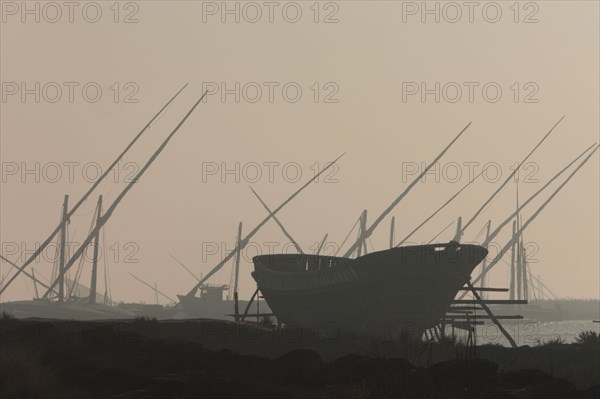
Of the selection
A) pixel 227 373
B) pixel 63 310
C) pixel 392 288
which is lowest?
pixel 227 373

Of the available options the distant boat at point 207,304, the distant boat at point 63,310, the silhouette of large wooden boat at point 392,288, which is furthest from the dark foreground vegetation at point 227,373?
the distant boat at point 207,304

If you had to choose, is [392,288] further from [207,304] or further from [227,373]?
[207,304]

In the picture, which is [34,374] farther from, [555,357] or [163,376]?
[555,357]

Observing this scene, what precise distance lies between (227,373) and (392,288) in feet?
86.4

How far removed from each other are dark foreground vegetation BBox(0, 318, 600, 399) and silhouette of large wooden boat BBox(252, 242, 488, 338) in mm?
13760

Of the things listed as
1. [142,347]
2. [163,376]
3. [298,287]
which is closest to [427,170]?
Result: [298,287]

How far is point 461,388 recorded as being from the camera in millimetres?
23172

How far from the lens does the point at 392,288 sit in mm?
52625

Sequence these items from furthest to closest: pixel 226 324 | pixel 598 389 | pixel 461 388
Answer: pixel 226 324 < pixel 598 389 < pixel 461 388

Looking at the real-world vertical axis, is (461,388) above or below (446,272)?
below

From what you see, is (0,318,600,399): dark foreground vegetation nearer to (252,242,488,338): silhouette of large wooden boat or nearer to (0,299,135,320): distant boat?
(252,242,488,338): silhouette of large wooden boat

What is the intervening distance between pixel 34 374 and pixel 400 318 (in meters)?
30.8

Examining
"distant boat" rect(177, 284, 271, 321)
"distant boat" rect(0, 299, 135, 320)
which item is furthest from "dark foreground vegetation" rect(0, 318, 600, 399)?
"distant boat" rect(177, 284, 271, 321)

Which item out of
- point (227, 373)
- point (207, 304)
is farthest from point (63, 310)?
point (227, 373)
